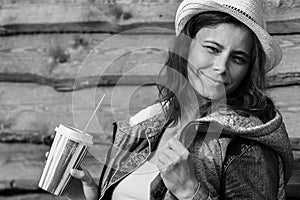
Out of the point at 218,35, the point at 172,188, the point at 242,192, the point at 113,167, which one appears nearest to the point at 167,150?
the point at 172,188

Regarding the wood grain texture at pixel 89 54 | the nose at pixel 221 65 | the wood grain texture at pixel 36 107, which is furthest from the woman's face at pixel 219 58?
the wood grain texture at pixel 36 107

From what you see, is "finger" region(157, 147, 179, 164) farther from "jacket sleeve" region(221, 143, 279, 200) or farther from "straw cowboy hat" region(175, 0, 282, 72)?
"straw cowboy hat" region(175, 0, 282, 72)

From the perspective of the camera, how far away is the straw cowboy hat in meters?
1.70

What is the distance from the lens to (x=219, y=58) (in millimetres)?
1700

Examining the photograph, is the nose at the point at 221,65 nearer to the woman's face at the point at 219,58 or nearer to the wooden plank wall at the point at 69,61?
the woman's face at the point at 219,58

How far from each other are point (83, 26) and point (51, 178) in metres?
0.93

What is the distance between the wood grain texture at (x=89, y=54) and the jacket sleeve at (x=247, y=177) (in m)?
0.77

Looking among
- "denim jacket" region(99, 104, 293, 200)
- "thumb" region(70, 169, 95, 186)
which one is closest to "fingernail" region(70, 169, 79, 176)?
"thumb" region(70, 169, 95, 186)

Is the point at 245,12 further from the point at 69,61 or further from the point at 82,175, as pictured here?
the point at 69,61

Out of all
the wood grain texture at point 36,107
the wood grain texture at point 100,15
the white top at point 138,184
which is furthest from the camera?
the wood grain texture at point 36,107

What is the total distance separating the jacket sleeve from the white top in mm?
218

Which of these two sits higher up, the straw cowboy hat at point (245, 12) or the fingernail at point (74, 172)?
the straw cowboy hat at point (245, 12)

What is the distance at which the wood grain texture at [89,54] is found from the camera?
2400mm

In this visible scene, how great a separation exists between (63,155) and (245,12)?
55 cm
